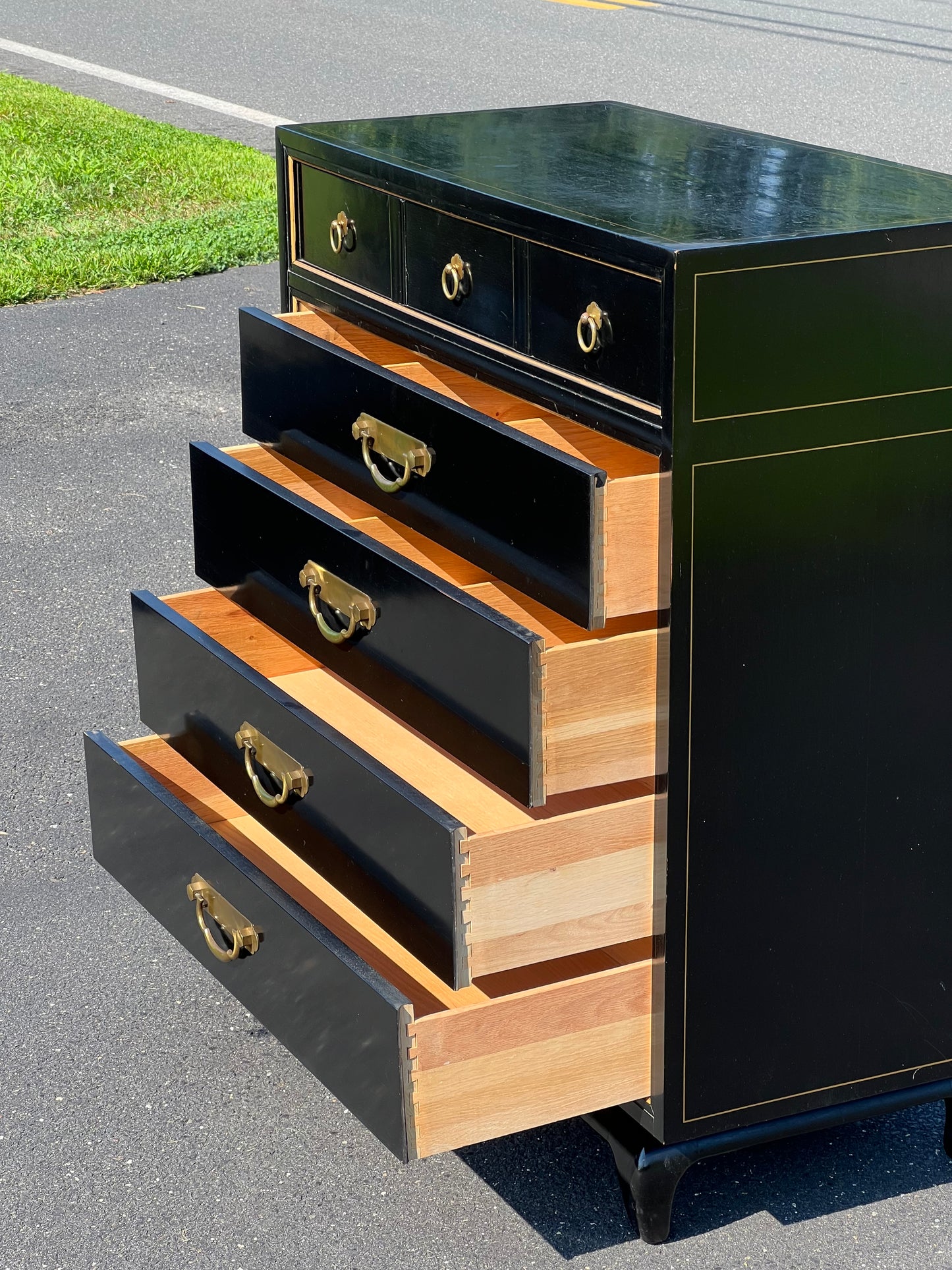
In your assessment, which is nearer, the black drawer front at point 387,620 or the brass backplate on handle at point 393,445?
the black drawer front at point 387,620

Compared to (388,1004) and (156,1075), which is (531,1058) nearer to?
(388,1004)

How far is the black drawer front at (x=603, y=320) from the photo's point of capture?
1.76m

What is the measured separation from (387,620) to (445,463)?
21 cm

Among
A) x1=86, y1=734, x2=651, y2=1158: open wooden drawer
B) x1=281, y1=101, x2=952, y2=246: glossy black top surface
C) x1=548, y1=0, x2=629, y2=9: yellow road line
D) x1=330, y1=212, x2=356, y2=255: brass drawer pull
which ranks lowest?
x1=86, y1=734, x2=651, y2=1158: open wooden drawer

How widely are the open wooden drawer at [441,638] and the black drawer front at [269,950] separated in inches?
11.0

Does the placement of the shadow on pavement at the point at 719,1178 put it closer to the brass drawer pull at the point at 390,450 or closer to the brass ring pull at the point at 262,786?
the brass ring pull at the point at 262,786

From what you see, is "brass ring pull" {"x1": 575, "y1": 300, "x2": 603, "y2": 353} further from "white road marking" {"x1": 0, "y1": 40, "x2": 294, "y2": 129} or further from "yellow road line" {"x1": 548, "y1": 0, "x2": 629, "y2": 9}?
"yellow road line" {"x1": 548, "y1": 0, "x2": 629, "y2": 9}

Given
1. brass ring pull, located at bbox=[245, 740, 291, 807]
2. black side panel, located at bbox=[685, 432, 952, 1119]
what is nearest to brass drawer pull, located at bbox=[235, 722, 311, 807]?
brass ring pull, located at bbox=[245, 740, 291, 807]

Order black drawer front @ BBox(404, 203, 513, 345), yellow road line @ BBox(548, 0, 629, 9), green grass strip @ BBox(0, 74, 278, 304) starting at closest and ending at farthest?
black drawer front @ BBox(404, 203, 513, 345), green grass strip @ BBox(0, 74, 278, 304), yellow road line @ BBox(548, 0, 629, 9)

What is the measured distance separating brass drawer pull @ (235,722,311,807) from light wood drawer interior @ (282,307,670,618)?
1.56 ft

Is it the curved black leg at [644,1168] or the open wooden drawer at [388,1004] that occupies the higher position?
the open wooden drawer at [388,1004]

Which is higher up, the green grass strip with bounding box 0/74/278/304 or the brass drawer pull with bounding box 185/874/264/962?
the green grass strip with bounding box 0/74/278/304

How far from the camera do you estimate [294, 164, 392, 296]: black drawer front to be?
2.28 m

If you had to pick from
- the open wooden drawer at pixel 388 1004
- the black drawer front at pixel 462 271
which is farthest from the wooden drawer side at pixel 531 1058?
the black drawer front at pixel 462 271
